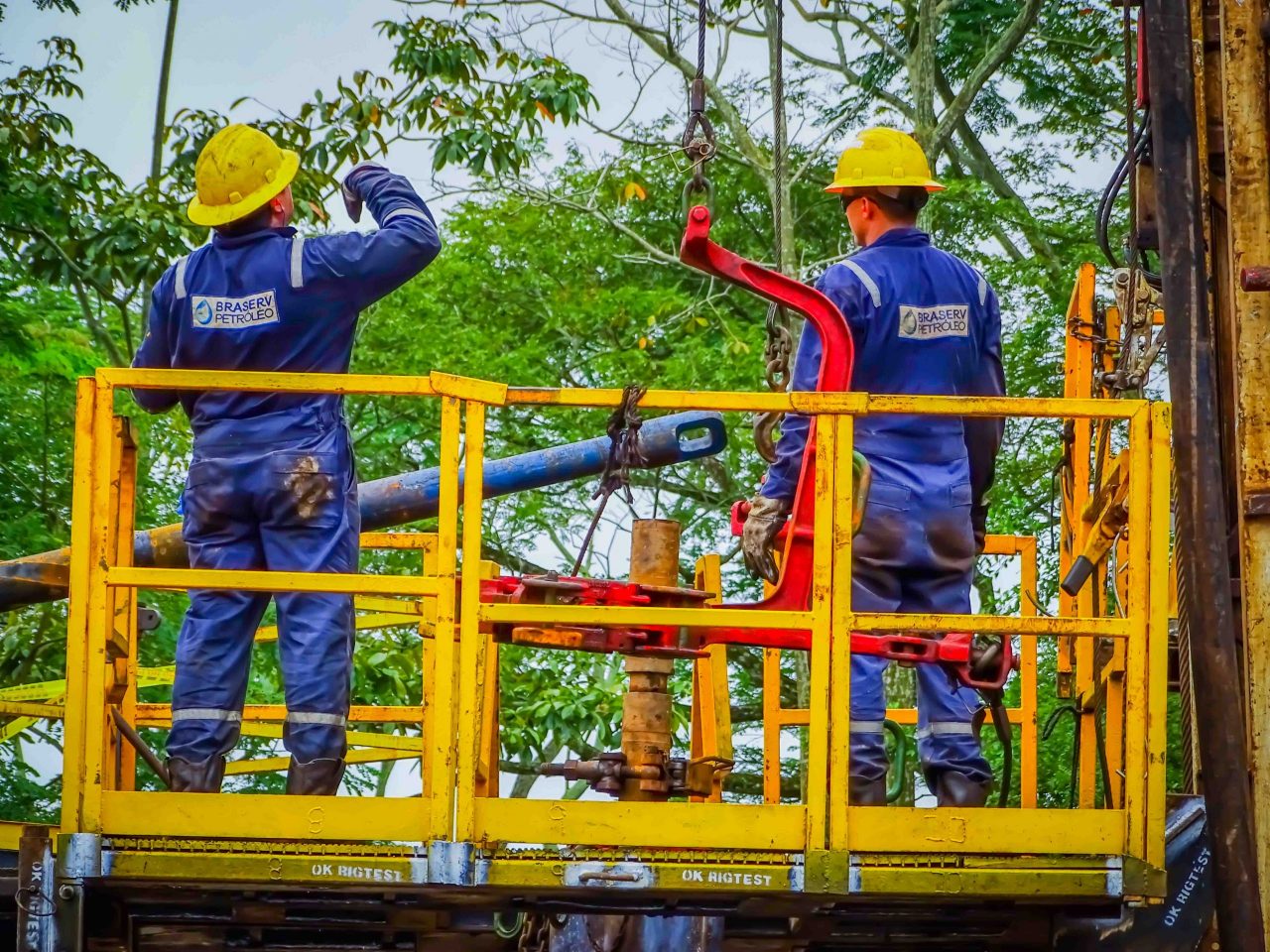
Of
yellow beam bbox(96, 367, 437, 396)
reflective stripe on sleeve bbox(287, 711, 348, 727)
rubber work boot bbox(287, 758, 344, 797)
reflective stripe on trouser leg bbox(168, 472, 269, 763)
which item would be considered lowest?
rubber work boot bbox(287, 758, 344, 797)

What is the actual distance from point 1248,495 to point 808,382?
4.32ft

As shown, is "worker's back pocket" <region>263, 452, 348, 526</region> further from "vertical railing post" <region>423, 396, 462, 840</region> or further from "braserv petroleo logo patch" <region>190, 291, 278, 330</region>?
"vertical railing post" <region>423, 396, 462, 840</region>

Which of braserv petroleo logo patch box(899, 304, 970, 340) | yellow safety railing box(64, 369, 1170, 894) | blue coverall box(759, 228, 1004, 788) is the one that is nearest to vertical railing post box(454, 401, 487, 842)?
yellow safety railing box(64, 369, 1170, 894)

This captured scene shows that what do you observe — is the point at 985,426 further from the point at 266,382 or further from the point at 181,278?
the point at 181,278

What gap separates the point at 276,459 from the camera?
600cm

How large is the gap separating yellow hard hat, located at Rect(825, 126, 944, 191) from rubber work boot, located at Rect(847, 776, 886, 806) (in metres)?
1.86

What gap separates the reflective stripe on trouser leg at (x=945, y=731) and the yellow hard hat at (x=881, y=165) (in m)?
1.53

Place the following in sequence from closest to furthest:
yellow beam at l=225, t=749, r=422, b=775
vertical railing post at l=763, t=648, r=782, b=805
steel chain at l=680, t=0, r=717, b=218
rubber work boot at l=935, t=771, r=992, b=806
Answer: rubber work boot at l=935, t=771, r=992, b=806
steel chain at l=680, t=0, r=717, b=218
vertical railing post at l=763, t=648, r=782, b=805
yellow beam at l=225, t=749, r=422, b=775

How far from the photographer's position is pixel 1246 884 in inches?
213

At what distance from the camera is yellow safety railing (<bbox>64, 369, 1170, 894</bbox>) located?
214 inches

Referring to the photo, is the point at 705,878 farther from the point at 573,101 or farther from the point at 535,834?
the point at 573,101

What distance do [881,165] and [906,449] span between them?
94 cm

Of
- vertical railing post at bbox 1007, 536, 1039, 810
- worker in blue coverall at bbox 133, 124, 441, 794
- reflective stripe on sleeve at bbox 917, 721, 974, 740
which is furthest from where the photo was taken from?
vertical railing post at bbox 1007, 536, 1039, 810

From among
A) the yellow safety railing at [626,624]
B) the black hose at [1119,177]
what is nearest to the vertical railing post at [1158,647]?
the yellow safety railing at [626,624]
